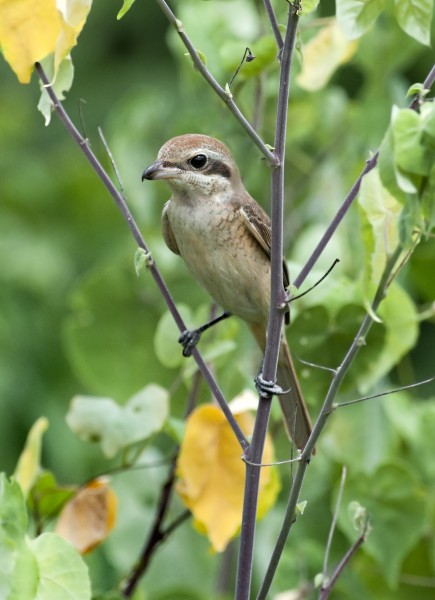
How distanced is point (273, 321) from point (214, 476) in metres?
0.68

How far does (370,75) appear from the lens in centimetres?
386

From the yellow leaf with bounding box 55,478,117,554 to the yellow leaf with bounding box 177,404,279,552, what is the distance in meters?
0.19

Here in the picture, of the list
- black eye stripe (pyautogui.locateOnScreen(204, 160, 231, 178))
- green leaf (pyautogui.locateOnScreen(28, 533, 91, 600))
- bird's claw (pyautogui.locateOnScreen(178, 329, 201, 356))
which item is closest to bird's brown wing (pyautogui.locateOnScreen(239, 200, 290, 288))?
black eye stripe (pyautogui.locateOnScreen(204, 160, 231, 178))

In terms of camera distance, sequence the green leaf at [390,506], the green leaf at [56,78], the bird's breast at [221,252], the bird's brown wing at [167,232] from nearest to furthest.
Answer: the green leaf at [56,78], the green leaf at [390,506], the bird's breast at [221,252], the bird's brown wing at [167,232]

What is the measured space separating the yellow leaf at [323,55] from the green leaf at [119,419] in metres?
1.02

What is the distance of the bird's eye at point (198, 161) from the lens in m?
2.79

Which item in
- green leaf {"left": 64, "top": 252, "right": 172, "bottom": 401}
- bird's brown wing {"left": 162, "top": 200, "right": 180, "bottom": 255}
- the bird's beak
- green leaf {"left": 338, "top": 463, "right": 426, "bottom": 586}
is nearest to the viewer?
the bird's beak

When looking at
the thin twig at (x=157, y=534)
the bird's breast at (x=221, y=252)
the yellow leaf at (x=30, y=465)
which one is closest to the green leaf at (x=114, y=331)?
the bird's breast at (x=221, y=252)

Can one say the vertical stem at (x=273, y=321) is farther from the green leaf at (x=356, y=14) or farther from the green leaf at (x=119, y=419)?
the green leaf at (x=119, y=419)

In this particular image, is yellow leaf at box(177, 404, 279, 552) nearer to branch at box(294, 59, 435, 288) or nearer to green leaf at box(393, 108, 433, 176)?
branch at box(294, 59, 435, 288)

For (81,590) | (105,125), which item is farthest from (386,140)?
(105,125)

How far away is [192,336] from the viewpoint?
2689mm

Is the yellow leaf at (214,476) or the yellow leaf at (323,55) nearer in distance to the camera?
the yellow leaf at (214,476)

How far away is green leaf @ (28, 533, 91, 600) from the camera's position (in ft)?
6.41
